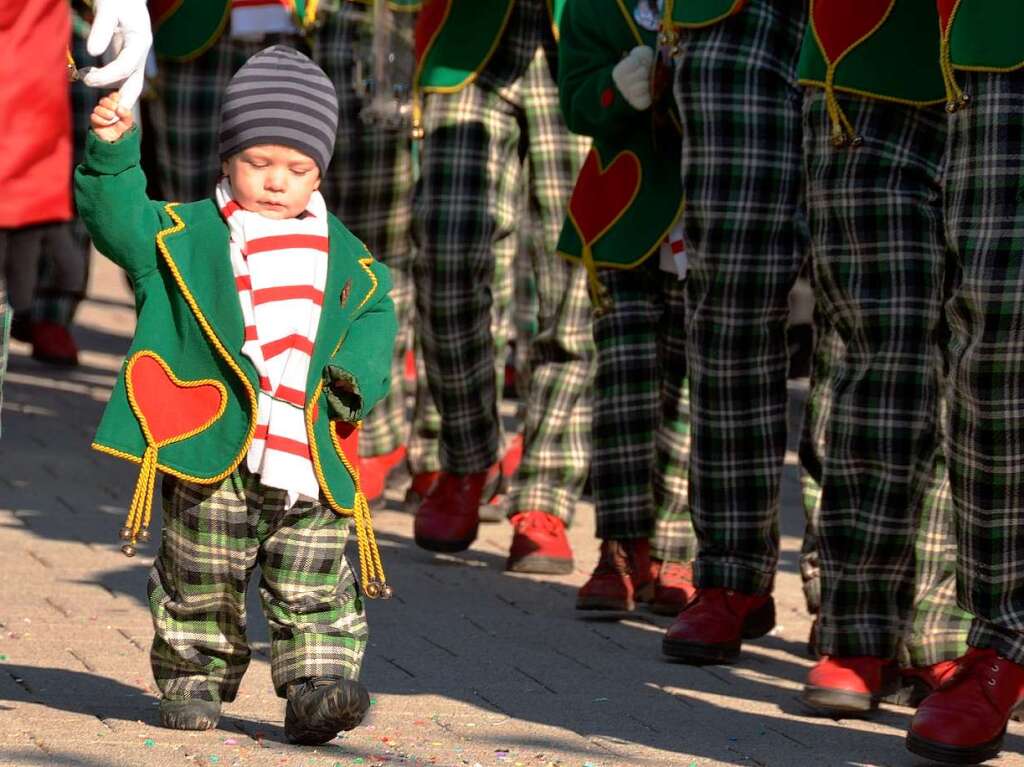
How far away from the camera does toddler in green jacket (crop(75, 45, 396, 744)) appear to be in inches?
160

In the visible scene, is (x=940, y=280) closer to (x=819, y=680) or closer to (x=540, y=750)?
(x=819, y=680)

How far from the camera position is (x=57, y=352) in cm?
992

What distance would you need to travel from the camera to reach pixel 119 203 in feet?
13.1

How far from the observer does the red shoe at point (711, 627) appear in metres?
5.12

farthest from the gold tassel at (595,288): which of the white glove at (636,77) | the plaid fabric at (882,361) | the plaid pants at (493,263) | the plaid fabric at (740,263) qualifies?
the plaid fabric at (882,361)

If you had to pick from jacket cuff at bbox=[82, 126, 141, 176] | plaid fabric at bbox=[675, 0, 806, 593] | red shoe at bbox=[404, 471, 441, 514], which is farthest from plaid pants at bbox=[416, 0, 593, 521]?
jacket cuff at bbox=[82, 126, 141, 176]

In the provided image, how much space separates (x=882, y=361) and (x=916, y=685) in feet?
2.27

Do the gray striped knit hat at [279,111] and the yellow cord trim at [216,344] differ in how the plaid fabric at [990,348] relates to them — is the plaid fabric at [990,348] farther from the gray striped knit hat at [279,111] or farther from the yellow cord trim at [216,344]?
the yellow cord trim at [216,344]

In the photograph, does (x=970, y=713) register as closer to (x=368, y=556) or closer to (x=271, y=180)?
(x=368, y=556)

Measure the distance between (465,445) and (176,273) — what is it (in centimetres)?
262

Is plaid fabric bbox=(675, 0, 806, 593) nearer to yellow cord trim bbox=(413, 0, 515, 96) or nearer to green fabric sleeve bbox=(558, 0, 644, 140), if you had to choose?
green fabric sleeve bbox=(558, 0, 644, 140)

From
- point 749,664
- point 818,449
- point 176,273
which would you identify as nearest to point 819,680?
point 749,664

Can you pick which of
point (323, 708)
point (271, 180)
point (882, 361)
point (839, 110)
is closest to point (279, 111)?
point (271, 180)

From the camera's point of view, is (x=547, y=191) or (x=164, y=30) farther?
(x=164, y=30)
